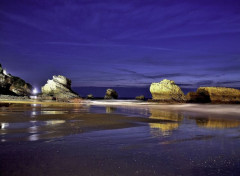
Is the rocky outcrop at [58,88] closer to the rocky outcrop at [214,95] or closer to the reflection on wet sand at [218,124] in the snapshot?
the rocky outcrop at [214,95]

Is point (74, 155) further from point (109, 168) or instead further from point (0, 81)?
point (0, 81)

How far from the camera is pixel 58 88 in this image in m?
55.7

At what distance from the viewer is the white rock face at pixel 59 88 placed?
54.1 metres

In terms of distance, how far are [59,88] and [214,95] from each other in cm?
4187

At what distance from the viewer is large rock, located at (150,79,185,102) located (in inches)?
1404

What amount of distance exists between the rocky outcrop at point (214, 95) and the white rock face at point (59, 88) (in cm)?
3411

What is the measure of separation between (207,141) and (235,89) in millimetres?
27485

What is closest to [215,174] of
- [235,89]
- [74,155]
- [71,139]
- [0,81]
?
[74,155]

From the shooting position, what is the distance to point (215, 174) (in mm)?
2980

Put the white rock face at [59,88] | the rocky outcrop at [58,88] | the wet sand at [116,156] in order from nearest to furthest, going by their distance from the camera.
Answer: the wet sand at [116,156], the rocky outcrop at [58,88], the white rock face at [59,88]

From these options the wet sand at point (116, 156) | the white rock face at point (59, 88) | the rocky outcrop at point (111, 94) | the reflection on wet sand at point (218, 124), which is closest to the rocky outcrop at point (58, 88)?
the white rock face at point (59, 88)

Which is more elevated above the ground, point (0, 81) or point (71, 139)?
point (0, 81)

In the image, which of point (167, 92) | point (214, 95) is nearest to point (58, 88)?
point (167, 92)

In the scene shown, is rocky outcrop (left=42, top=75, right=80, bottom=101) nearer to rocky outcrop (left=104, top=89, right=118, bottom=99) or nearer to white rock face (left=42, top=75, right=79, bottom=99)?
white rock face (left=42, top=75, right=79, bottom=99)
